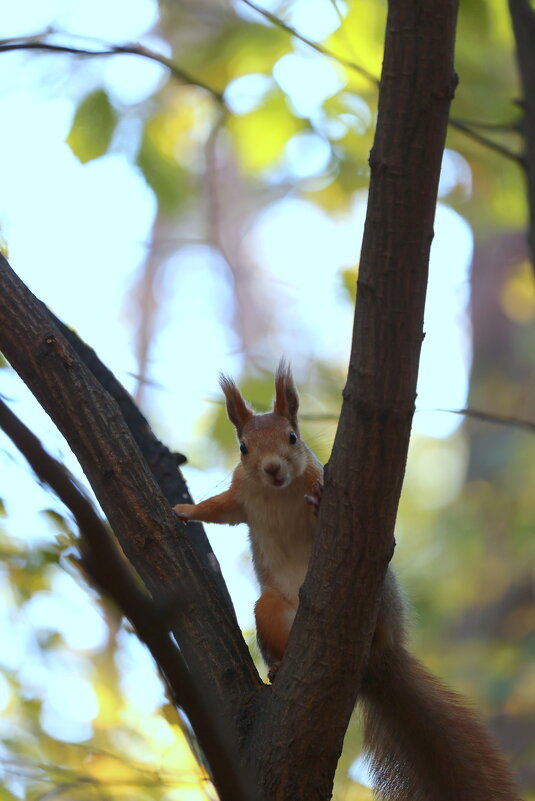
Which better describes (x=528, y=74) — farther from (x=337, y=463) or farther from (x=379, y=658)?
(x=379, y=658)

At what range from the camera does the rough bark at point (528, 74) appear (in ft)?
7.52

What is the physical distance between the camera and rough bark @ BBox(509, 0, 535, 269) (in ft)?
7.52

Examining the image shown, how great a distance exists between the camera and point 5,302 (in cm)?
196

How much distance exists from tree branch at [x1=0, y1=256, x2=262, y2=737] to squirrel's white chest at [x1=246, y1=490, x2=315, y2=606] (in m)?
0.54

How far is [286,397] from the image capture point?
2.84 metres

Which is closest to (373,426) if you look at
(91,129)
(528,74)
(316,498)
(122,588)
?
(316,498)

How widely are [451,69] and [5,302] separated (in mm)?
1016

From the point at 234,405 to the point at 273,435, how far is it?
0.27 metres

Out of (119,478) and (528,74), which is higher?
(528,74)

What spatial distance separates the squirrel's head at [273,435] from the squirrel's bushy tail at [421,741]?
1.83 ft

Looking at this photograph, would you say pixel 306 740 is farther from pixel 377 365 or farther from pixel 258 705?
pixel 377 365

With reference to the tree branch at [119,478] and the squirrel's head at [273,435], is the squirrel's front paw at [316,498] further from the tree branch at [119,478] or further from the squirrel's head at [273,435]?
the tree branch at [119,478]

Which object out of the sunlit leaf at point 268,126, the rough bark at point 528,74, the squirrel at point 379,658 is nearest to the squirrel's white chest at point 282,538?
the squirrel at point 379,658

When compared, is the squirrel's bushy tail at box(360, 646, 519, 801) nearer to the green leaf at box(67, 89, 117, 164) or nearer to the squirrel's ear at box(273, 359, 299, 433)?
the squirrel's ear at box(273, 359, 299, 433)
